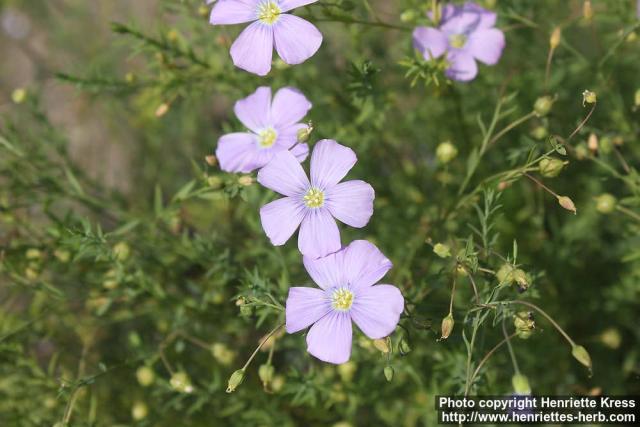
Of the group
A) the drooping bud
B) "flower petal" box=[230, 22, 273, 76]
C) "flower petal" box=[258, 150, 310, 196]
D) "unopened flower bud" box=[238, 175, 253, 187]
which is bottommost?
the drooping bud

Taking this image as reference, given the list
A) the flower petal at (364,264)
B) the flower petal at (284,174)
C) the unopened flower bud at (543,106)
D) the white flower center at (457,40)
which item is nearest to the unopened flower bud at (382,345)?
the flower petal at (364,264)

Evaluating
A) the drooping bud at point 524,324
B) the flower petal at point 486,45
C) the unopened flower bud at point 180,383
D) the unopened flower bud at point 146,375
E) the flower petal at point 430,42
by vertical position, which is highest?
the flower petal at point 430,42

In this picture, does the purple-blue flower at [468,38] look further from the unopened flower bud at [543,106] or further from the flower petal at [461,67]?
the unopened flower bud at [543,106]

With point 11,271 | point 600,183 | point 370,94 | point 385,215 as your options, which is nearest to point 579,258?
point 600,183

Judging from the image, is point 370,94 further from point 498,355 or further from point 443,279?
point 498,355

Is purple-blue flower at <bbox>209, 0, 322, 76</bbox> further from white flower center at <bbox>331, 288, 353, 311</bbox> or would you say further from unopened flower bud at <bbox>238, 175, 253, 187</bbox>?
white flower center at <bbox>331, 288, 353, 311</bbox>

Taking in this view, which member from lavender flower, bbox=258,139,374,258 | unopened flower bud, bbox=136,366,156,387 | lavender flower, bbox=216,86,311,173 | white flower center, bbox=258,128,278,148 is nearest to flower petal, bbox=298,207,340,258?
lavender flower, bbox=258,139,374,258

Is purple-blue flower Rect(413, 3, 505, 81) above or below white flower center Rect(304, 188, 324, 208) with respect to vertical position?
above
